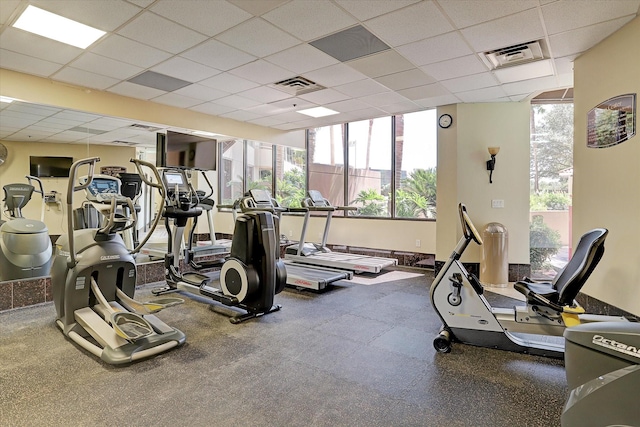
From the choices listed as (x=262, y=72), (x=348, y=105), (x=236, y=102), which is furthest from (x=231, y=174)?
(x=262, y=72)

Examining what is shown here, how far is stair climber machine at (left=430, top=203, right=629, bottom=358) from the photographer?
289 centimetres

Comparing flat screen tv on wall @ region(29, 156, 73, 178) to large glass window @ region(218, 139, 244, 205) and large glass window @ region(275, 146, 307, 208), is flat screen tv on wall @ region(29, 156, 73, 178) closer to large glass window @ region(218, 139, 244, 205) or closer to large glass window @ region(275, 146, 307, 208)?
large glass window @ region(218, 139, 244, 205)

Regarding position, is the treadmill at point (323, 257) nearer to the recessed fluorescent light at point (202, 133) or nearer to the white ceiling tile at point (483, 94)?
the recessed fluorescent light at point (202, 133)

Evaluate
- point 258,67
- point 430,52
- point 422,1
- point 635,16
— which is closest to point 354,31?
point 422,1

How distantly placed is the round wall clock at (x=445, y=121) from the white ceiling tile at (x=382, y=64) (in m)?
1.88

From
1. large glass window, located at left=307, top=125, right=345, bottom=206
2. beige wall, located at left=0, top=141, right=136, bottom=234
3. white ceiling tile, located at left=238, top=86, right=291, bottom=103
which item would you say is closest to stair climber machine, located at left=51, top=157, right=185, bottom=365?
beige wall, located at left=0, top=141, right=136, bottom=234

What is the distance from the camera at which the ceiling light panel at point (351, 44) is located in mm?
3592

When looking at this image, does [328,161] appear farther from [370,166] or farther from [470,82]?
[470,82]

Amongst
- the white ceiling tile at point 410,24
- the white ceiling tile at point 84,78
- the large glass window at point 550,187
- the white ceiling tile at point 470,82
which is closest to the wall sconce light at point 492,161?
the large glass window at point 550,187

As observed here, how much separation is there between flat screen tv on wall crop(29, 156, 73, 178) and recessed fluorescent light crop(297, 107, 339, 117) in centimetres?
383

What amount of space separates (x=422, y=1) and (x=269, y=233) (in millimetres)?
2587

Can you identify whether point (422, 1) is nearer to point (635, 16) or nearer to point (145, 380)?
point (635, 16)

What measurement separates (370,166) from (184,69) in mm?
4206

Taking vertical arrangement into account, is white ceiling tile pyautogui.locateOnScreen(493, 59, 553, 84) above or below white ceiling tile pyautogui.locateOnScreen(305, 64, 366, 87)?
below
